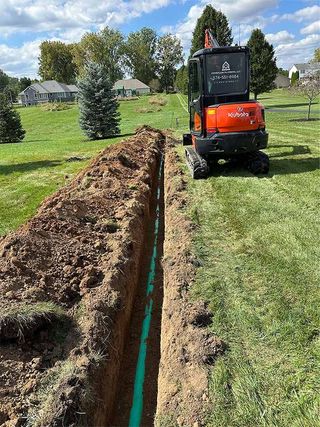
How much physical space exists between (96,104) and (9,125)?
24.6 feet

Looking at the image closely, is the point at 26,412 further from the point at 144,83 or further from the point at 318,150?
the point at 144,83

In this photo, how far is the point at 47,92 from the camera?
85.8 meters

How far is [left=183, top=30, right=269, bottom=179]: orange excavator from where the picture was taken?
959cm

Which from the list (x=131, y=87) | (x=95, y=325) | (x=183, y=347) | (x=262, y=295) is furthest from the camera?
(x=131, y=87)

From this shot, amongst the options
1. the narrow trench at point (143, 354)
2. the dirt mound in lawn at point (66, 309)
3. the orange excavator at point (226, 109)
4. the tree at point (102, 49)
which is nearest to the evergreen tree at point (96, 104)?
the orange excavator at point (226, 109)

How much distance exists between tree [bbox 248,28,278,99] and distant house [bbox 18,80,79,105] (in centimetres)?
5671

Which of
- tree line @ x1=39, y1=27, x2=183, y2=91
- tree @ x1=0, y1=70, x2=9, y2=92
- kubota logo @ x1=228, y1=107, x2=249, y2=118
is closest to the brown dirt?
kubota logo @ x1=228, y1=107, x2=249, y2=118

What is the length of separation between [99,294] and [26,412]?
1811 millimetres

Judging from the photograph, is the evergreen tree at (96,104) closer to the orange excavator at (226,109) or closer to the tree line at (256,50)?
the orange excavator at (226,109)

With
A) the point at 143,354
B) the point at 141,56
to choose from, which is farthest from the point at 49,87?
the point at 143,354

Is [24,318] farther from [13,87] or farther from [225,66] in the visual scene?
[13,87]

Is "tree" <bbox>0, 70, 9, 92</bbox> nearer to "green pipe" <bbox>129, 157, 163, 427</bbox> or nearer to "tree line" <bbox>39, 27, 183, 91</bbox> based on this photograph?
"tree line" <bbox>39, 27, 183, 91</bbox>

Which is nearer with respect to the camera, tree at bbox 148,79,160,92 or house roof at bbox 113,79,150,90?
house roof at bbox 113,79,150,90

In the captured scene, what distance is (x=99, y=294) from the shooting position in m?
4.94
